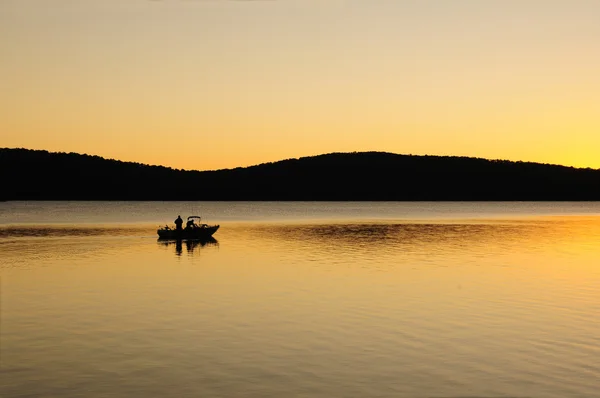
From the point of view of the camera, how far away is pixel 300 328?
2827 cm

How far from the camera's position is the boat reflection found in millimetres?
73375

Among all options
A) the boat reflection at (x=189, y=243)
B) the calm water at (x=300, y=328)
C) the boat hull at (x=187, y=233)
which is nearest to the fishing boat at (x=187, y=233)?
the boat hull at (x=187, y=233)

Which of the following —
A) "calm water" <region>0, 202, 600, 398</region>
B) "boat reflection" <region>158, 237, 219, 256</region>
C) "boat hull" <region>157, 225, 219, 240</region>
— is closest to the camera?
"calm water" <region>0, 202, 600, 398</region>

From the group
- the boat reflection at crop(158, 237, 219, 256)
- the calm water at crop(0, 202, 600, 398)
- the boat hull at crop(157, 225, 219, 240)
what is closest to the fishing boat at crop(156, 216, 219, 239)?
the boat hull at crop(157, 225, 219, 240)

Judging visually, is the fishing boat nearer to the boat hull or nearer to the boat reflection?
the boat hull

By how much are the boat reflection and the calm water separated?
16.2m

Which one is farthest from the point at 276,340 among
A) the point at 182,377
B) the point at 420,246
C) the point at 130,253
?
the point at 420,246

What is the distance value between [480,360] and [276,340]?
7.58 meters

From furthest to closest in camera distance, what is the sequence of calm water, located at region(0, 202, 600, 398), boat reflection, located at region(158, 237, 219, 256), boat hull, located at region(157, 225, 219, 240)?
boat hull, located at region(157, 225, 219, 240), boat reflection, located at region(158, 237, 219, 256), calm water, located at region(0, 202, 600, 398)

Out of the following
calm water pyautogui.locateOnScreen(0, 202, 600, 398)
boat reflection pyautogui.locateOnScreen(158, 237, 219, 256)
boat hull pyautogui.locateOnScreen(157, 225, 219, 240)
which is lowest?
calm water pyautogui.locateOnScreen(0, 202, 600, 398)

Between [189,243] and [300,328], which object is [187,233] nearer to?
[189,243]

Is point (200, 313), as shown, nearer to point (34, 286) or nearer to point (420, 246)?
point (34, 286)

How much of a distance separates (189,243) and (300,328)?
188 ft

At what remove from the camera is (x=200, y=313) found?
31953 mm
